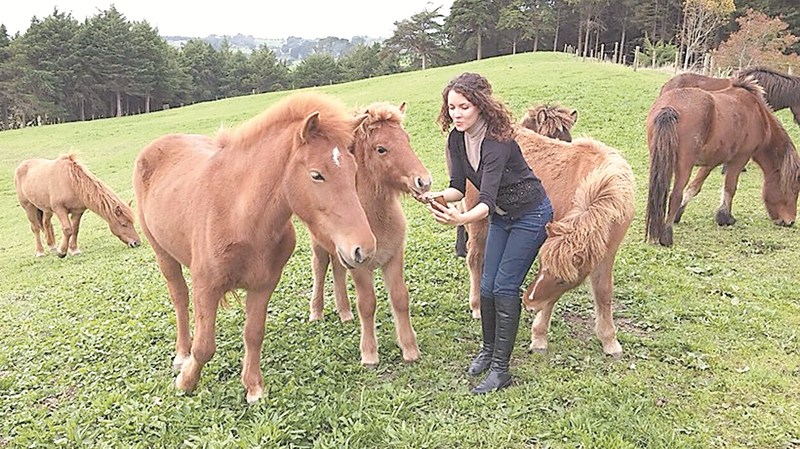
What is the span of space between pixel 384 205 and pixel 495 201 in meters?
1.14

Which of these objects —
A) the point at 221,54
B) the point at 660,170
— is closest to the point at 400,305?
the point at 660,170

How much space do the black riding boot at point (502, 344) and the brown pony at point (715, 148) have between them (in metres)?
4.28

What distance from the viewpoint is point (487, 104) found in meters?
3.93

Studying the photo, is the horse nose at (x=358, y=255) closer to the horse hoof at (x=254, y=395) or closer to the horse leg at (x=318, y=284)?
the horse hoof at (x=254, y=395)

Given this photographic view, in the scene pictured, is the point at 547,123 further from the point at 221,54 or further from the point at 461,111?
the point at 221,54

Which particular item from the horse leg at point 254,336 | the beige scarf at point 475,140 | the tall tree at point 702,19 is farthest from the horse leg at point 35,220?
the tall tree at point 702,19

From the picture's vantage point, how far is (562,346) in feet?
16.0

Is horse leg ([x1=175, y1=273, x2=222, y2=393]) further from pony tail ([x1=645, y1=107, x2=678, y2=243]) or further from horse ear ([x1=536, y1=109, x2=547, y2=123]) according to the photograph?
pony tail ([x1=645, y1=107, x2=678, y2=243])

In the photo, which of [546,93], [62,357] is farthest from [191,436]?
[546,93]

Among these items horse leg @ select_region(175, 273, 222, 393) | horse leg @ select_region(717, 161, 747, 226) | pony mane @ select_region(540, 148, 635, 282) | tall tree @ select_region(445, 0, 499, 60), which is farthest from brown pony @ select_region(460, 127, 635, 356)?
tall tree @ select_region(445, 0, 499, 60)

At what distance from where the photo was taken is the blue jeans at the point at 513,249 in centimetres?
412

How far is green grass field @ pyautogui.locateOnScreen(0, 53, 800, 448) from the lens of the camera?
3.64 metres

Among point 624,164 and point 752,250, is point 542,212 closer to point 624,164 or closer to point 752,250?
point 624,164

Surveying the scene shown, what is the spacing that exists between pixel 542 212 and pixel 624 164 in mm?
959
